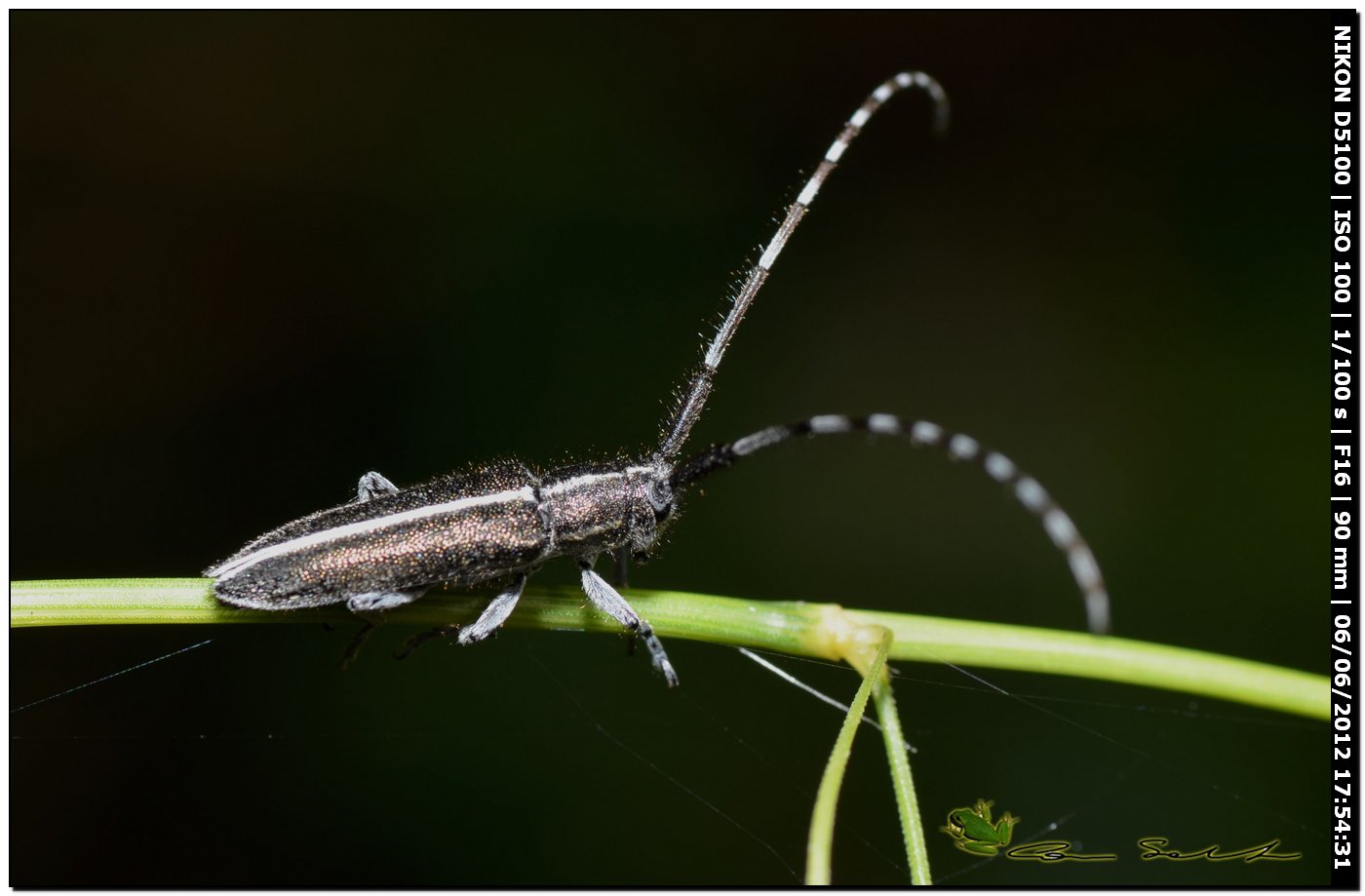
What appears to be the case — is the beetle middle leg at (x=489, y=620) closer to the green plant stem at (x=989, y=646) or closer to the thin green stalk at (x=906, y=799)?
the green plant stem at (x=989, y=646)

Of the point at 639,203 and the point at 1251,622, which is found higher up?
the point at 639,203

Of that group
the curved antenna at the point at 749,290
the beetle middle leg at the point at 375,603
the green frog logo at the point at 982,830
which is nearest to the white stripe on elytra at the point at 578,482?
the curved antenna at the point at 749,290

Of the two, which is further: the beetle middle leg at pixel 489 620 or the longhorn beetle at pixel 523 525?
the beetle middle leg at pixel 489 620

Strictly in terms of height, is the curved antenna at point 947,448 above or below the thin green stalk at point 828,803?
above

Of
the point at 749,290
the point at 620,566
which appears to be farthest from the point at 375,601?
the point at 749,290

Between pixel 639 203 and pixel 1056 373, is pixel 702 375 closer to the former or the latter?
pixel 639 203

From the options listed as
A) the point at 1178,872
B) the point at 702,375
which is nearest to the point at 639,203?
the point at 702,375

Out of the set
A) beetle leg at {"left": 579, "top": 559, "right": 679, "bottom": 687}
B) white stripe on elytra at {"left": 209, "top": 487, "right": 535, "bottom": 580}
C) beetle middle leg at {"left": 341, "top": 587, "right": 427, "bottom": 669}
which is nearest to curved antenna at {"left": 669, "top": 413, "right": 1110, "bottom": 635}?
beetle leg at {"left": 579, "top": 559, "right": 679, "bottom": 687}

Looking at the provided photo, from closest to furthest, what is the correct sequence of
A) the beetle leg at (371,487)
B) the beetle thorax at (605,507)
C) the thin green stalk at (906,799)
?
the thin green stalk at (906,799) → the beetle thorax at (605,507) → the beetle leg at (371,487)
